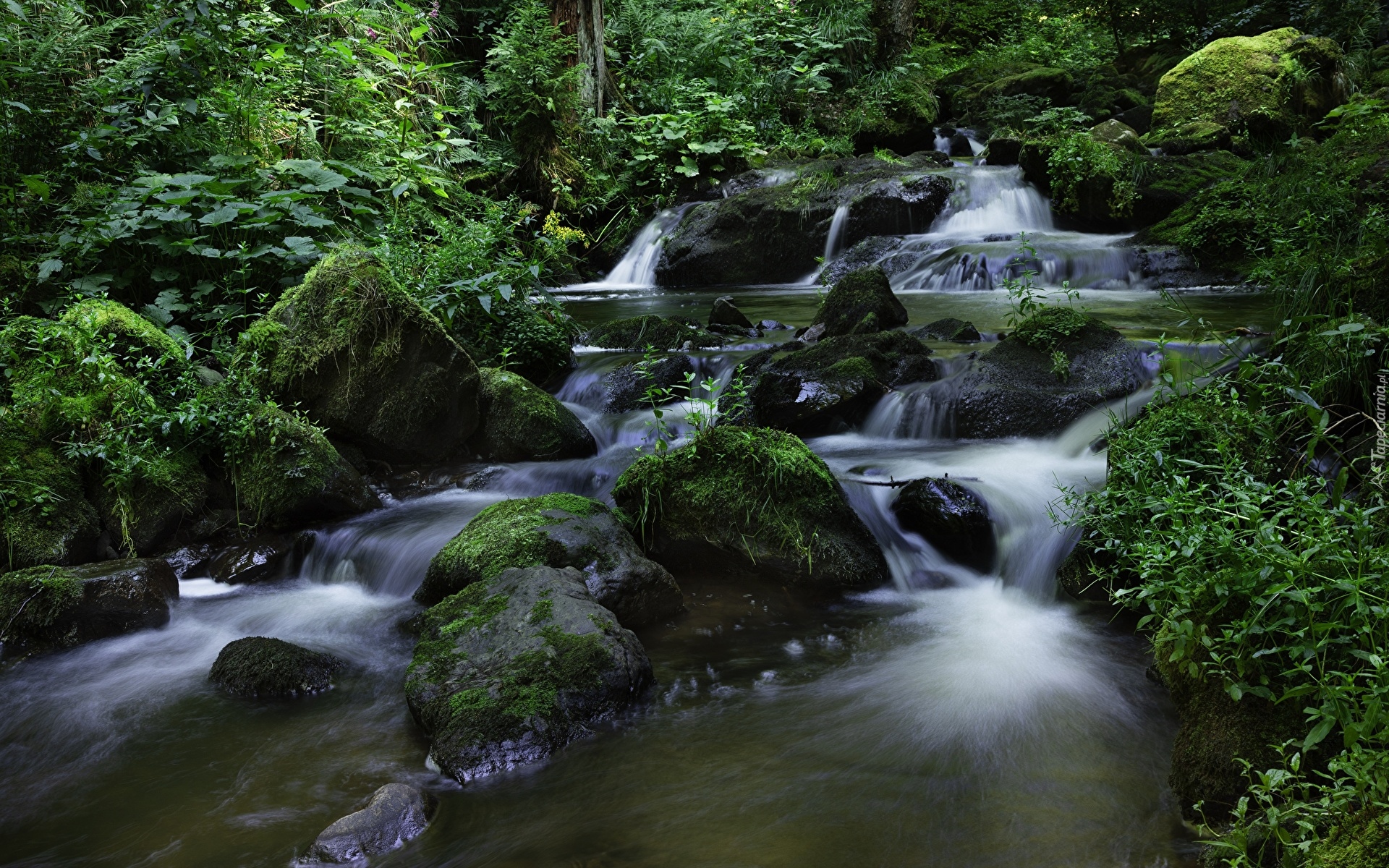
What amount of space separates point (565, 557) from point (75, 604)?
8.26 feet

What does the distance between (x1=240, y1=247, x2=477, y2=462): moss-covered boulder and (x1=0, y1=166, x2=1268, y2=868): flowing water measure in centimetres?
80

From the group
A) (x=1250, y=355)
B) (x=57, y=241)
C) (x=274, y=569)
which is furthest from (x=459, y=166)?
(x=1250, y=355)

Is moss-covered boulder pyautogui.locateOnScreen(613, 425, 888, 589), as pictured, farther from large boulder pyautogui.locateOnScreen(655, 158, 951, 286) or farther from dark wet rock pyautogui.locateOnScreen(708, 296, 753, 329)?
large boulder pyautogui.locateOnScreen(655, 158, 951, 286)

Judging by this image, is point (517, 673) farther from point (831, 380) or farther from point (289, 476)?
point (831, 380)

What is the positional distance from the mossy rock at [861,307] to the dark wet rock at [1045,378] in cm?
147

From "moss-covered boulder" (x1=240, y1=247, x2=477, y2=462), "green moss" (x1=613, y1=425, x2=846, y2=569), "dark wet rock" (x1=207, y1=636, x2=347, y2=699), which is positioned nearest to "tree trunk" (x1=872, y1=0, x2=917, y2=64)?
"moss-covered boulder" (x1=240, y1=247, x2=477, y2=462)

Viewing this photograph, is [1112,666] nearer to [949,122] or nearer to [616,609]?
[616,609]

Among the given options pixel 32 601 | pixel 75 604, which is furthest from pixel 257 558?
pixel 32 601

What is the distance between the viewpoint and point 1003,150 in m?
13.9

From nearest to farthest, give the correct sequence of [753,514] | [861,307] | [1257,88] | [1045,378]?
[753,514] < [1045,378] < [861,307] < [1257,88]

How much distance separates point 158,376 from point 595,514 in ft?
10.7

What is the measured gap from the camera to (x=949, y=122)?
666 inches

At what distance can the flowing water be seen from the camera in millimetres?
2949

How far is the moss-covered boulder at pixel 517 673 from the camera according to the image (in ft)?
11.1
